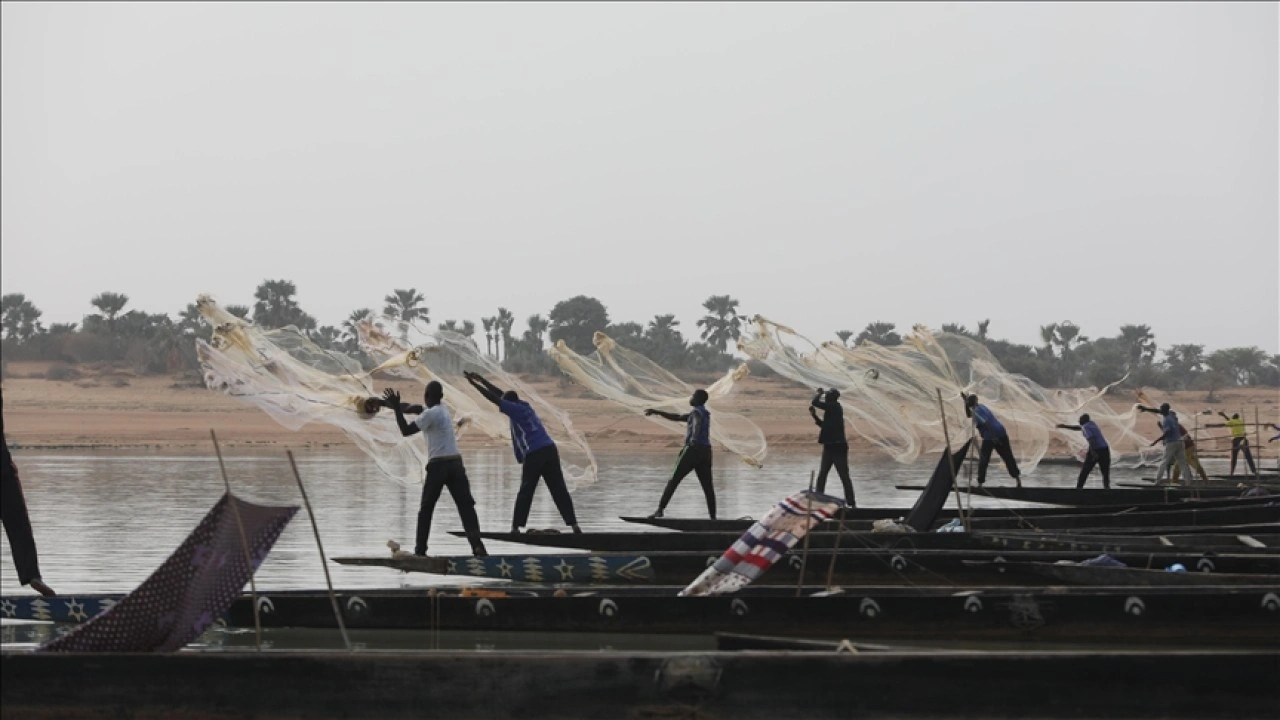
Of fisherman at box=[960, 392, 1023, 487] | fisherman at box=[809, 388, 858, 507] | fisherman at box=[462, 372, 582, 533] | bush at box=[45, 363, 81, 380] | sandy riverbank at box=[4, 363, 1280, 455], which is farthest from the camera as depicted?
bush at box=[45, 363, 81, 380]

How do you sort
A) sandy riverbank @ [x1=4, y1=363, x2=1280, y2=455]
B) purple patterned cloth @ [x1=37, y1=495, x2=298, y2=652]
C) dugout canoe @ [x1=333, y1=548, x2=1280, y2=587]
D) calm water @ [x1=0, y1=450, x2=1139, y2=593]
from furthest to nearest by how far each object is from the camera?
sandy riverbank @ [x1=4, y1=363, x2=1280, y2=455]
calm water @ [x1=0, y1=450, x2=1139, y2=593]
dugout canoe @ [x1=333, y1=548, x2=1280, y2=587]
purple patterned cloth @ [x1=37, y1=495, x2=298, y2=652]

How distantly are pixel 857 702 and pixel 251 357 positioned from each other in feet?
29.8

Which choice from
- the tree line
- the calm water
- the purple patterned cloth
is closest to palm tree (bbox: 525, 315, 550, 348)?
the tree line

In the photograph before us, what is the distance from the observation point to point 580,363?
19.4 metres

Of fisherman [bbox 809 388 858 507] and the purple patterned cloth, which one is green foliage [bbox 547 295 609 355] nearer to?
fisherman [bbox 809 388 858 507]

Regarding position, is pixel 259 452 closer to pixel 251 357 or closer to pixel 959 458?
pixel 251 357

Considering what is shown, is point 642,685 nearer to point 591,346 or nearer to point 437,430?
point 437,430

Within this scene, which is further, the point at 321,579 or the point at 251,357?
the point at 251,357

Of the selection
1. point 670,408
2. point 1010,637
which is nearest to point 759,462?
point 670,408

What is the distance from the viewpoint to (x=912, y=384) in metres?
21.8

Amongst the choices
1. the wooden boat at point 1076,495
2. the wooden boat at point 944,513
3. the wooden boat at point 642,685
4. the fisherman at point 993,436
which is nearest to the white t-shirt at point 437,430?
the wooden boat at point 944,513

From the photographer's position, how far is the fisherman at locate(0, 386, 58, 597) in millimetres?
9672

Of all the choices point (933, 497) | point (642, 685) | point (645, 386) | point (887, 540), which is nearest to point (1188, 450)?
point (645, 386)

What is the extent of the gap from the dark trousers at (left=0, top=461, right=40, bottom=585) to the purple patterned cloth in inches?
115
